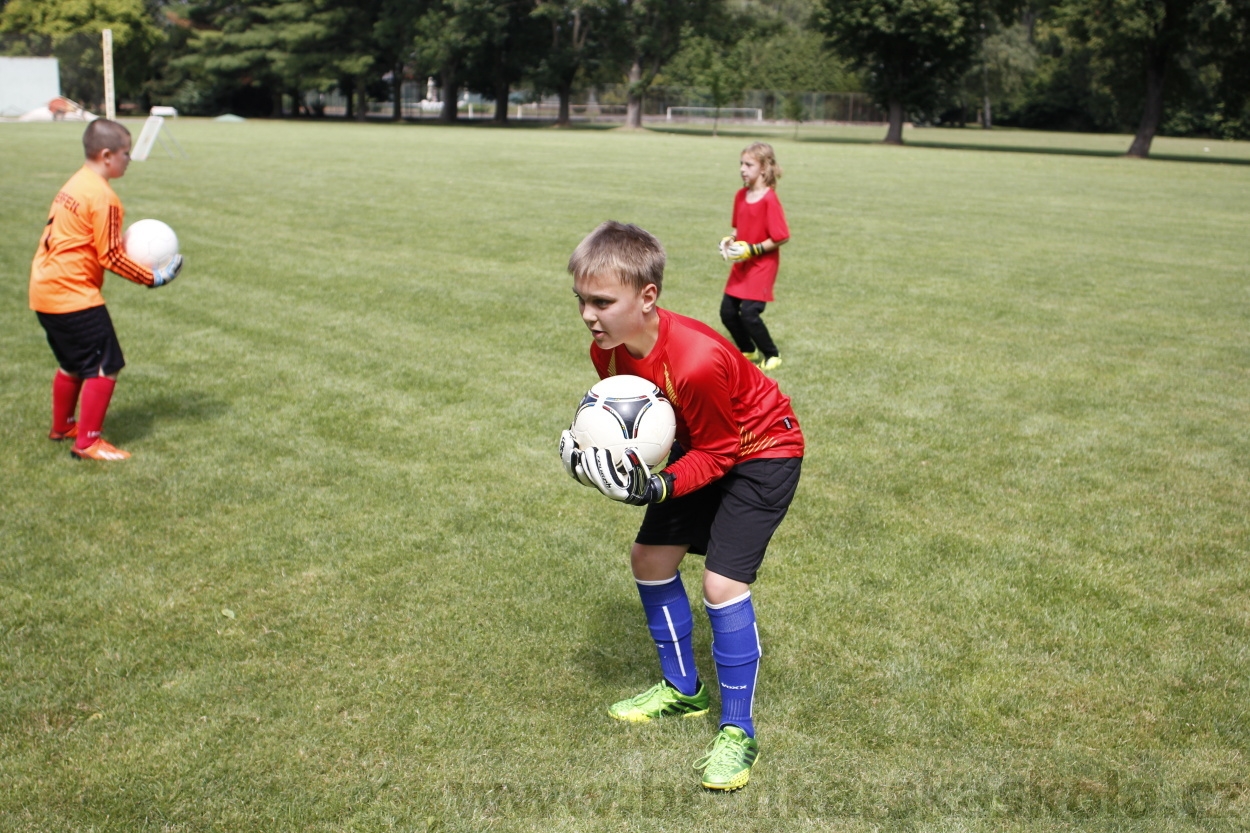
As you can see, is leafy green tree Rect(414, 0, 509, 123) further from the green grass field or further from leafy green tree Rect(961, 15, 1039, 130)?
the green grass field

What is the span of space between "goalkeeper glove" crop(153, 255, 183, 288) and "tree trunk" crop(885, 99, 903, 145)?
46903 mm

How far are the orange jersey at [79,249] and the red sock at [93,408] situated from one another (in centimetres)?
47

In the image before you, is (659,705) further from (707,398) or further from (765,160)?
(765,160)

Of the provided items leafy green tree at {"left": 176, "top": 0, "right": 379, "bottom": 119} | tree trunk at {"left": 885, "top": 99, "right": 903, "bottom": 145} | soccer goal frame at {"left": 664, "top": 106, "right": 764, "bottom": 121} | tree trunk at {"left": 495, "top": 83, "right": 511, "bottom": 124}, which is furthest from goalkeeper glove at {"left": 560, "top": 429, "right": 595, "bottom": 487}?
soccer goal frame at {"left": 664, "top": 106, "right": 764, "bottom": 121}

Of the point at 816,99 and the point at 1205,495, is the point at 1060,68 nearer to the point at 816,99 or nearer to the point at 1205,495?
the point at 816,99

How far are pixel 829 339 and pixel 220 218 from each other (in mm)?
11269

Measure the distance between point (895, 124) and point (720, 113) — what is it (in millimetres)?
25928

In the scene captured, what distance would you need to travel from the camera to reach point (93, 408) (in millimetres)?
6496

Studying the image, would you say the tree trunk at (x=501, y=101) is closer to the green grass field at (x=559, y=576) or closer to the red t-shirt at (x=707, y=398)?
the green grass field at (x=559, y=576)

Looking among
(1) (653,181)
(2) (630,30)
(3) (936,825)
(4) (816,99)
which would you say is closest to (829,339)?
(3) (936,825)

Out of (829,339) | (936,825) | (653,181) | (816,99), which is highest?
(816,99)

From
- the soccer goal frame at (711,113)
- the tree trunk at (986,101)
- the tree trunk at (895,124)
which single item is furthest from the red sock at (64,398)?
the tree trunk at (986,101)

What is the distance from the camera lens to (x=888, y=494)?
6270 mm

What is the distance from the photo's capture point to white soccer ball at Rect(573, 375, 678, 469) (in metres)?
3.35
